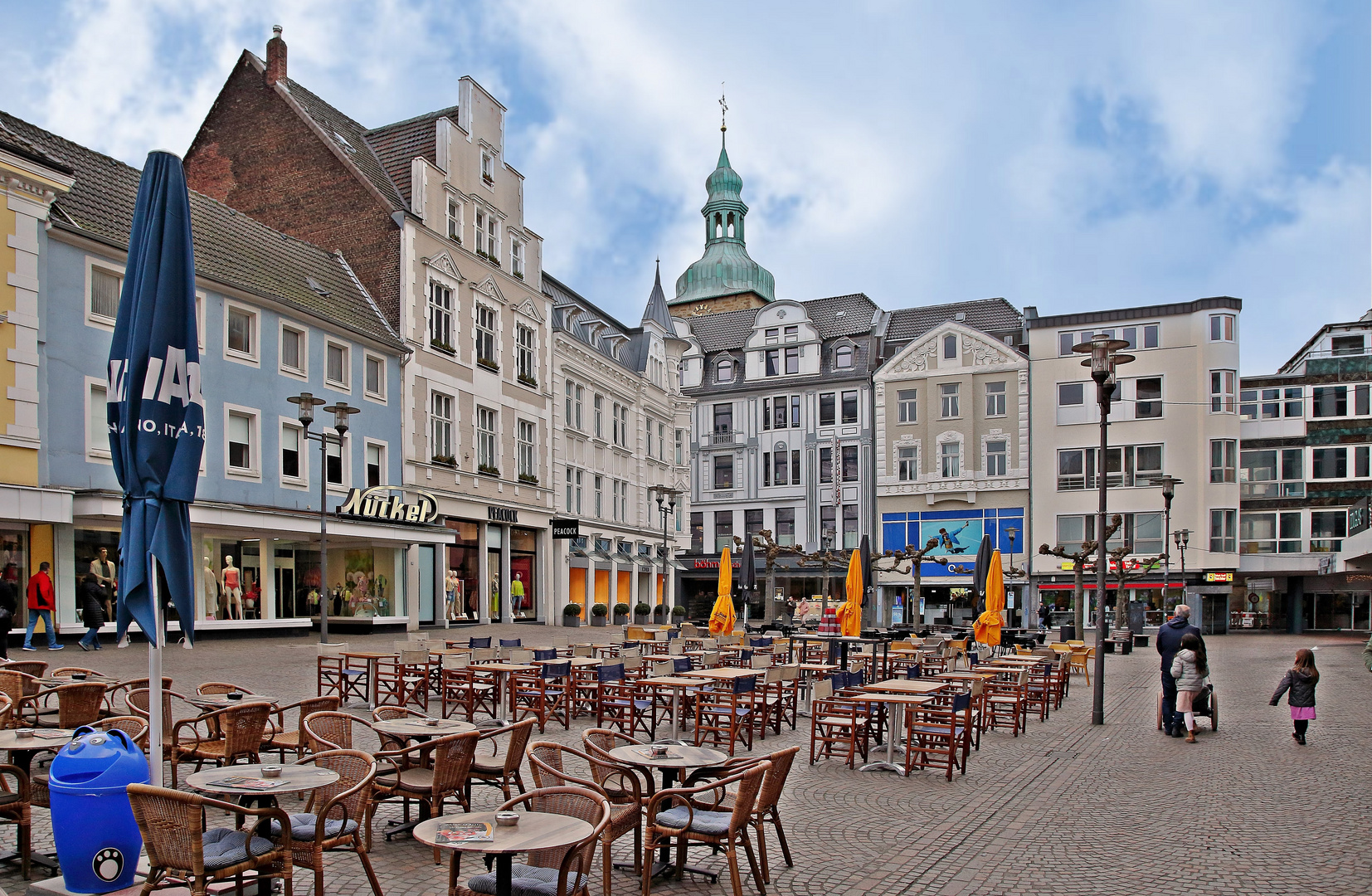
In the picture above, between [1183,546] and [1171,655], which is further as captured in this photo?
[1183,546]

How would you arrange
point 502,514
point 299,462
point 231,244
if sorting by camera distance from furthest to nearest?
point 502,514 → point 299,462 → point 231,244

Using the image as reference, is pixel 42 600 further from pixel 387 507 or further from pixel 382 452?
pixel 382 452

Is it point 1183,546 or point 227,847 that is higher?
point 227,847

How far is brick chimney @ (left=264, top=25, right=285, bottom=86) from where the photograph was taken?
1374 inches

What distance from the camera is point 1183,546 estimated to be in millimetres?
46844

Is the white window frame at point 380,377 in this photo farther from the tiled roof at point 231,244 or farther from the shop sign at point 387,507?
the shop sign at point 387,507

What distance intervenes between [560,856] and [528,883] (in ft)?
0.81

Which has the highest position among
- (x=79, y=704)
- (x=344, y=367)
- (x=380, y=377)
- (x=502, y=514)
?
(x=344, y=367)

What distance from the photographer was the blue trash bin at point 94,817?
534cm

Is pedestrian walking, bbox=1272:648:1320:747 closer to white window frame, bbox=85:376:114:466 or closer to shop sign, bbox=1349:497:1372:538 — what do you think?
white window frame, bbox=85:376:114:466

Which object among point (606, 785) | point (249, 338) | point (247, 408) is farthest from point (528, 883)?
point (249, 338)

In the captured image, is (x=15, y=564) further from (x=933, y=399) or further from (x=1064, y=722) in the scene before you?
(x=933, y=399)

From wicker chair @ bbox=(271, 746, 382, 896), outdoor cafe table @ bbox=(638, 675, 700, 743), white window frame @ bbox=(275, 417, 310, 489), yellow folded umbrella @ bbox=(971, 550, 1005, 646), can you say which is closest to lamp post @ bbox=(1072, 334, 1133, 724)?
yellow folded umbrella @ bbox=(971, 550, 1005, 646)

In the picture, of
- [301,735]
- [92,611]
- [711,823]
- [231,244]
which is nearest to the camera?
[711,823]
